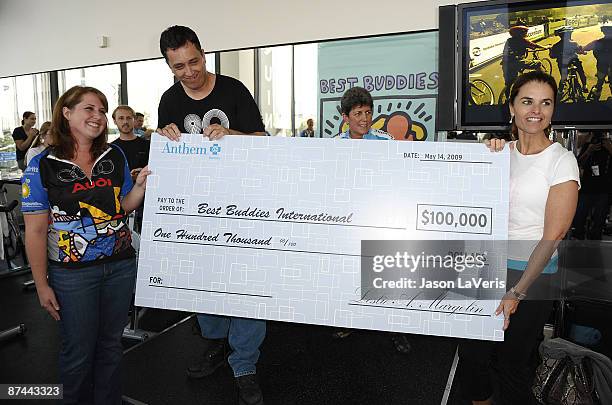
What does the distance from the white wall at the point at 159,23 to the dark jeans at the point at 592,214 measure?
2256 mm

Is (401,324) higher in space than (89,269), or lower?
lower

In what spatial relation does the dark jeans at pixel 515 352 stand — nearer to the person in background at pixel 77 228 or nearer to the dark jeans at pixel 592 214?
the person in background at pixel 77 228

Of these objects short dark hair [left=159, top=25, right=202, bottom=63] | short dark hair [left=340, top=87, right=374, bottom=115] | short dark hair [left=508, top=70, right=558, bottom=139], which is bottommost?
short dark hair [left=508, top=70, right=558, bottom=139]

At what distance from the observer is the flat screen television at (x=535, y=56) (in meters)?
2.11

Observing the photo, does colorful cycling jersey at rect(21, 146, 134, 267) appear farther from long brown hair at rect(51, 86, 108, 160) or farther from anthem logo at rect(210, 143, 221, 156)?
anthem logo at rect(210, 143, 221, 156)

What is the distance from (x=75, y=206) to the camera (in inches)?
62.2

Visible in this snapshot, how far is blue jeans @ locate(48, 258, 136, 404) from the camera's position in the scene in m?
1.61

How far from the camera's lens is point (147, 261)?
1.72m

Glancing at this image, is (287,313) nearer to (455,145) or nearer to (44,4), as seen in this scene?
(455,145)

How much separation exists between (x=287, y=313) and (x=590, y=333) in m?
1.86

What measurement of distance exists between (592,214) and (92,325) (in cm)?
444

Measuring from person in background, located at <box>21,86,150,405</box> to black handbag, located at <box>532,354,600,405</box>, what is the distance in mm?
1912

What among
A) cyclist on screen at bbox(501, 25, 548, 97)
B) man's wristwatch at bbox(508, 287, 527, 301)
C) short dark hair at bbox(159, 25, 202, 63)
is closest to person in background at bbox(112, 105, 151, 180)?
short dark hair at bbox(159, 25, 202, 63)

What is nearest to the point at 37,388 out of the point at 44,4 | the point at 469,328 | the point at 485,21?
the point at 469,328
